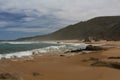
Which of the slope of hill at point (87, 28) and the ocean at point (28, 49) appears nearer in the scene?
the ocean at point (28, 49)

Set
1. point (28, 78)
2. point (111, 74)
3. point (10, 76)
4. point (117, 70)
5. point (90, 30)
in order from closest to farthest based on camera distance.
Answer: point (10, 76), point (28, 78), point (111, 74), point (117, 70), point (90, 30)

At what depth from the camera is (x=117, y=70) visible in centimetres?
1416

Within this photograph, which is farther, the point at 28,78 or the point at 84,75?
the point at 84,75

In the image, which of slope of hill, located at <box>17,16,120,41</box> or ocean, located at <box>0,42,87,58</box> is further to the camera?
slope of hill, located at <box>17,16,120,41</box>

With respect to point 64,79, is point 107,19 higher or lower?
higher

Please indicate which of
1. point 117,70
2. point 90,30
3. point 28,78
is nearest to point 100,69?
point 117,70

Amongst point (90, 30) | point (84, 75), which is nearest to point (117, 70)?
point (84, 75)

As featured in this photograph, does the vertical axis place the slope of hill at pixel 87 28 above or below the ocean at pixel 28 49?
above

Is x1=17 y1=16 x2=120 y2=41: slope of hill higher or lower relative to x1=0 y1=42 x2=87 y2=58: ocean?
higher

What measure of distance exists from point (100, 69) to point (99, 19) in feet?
522

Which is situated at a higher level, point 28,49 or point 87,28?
point 87,28

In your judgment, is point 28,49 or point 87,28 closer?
point 28,49

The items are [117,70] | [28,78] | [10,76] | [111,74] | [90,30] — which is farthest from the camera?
[90,30]

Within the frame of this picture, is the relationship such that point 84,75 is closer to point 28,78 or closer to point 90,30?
point 28,78
